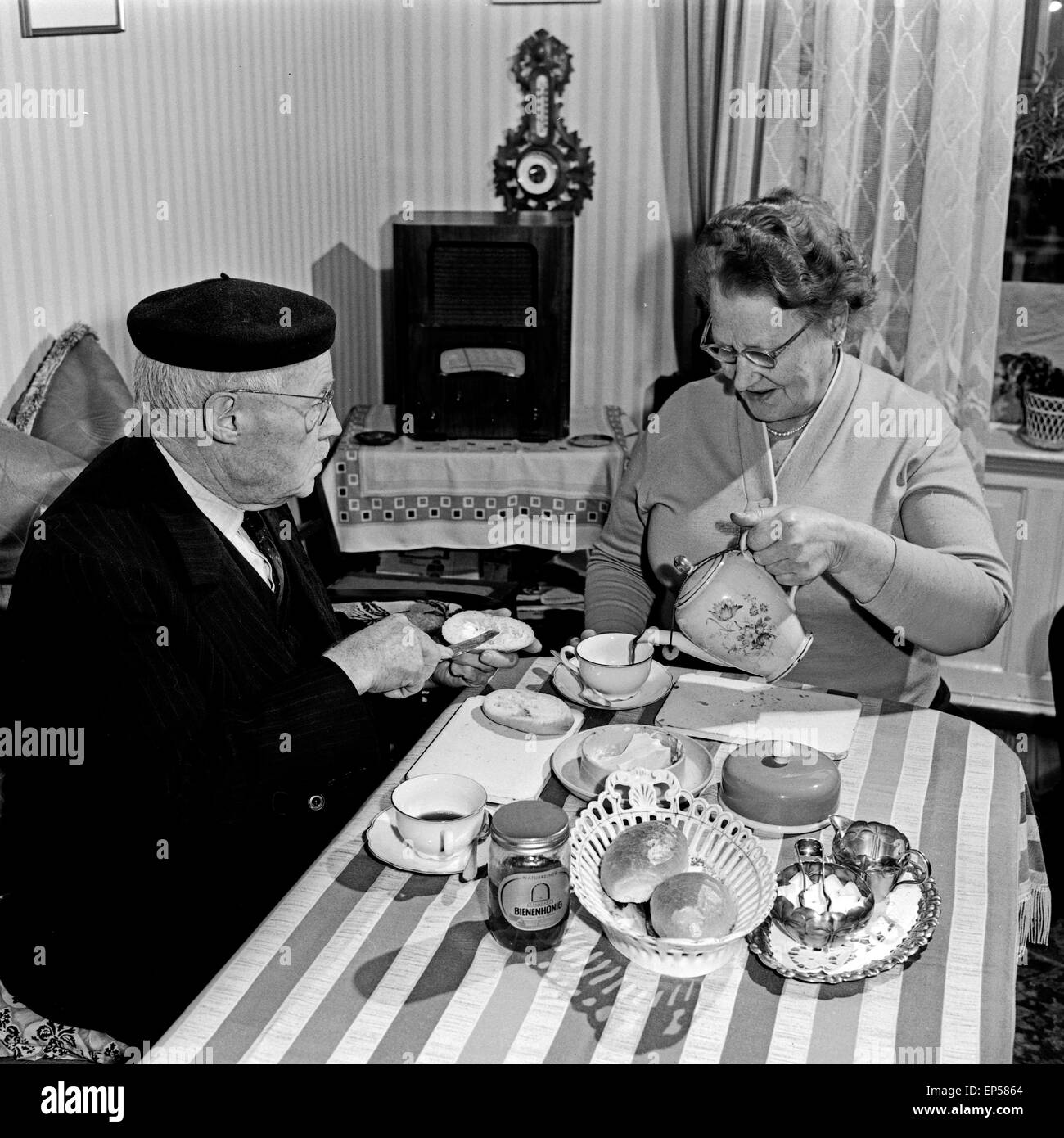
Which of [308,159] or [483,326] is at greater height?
[308,159]

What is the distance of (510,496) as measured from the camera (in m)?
3.10

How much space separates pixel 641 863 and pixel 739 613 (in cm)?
46

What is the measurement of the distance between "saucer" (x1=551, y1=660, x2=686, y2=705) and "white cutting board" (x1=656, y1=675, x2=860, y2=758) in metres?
0.02

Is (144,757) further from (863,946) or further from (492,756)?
(863,946)

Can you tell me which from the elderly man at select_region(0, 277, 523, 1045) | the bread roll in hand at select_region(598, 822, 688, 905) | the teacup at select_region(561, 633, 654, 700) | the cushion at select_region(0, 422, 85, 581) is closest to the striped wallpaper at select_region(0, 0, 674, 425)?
the cushion at select_region(0, 422, 85, 581)

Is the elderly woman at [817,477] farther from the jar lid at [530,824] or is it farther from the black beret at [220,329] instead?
the black beret at [220,329]

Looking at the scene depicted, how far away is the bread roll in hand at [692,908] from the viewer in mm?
1134

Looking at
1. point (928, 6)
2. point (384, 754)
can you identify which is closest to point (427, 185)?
point (928, 6)

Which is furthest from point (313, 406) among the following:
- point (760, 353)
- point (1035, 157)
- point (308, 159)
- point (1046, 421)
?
point (1035, 157)

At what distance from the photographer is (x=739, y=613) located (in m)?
1.55

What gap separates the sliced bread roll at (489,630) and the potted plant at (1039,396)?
2.15 metres

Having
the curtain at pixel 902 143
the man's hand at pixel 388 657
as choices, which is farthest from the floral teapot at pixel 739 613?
the curtain at pixel 902 143
